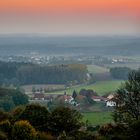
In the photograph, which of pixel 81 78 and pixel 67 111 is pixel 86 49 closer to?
pixel 81 78

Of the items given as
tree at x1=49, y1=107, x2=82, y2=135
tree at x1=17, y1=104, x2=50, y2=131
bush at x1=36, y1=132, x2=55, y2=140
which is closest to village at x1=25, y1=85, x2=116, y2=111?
tree at x1=17, y1=104, x2=50, y2=131

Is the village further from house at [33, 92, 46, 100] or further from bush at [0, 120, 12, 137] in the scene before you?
bush at [0, 120, 12, 137]

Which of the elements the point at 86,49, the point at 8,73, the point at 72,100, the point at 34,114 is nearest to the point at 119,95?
the point at 34,114

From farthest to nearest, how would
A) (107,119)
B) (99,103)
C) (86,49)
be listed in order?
(86,49) < (99,103) < (107,119)

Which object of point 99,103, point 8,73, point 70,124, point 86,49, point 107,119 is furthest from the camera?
point 86,49

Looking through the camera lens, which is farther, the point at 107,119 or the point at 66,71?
the point at 66,71

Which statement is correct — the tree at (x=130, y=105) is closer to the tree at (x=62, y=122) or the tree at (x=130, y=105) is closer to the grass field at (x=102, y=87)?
the tree at (x=62, y=122)

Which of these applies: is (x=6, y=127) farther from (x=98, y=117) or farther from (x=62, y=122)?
(x=98, y=117)
